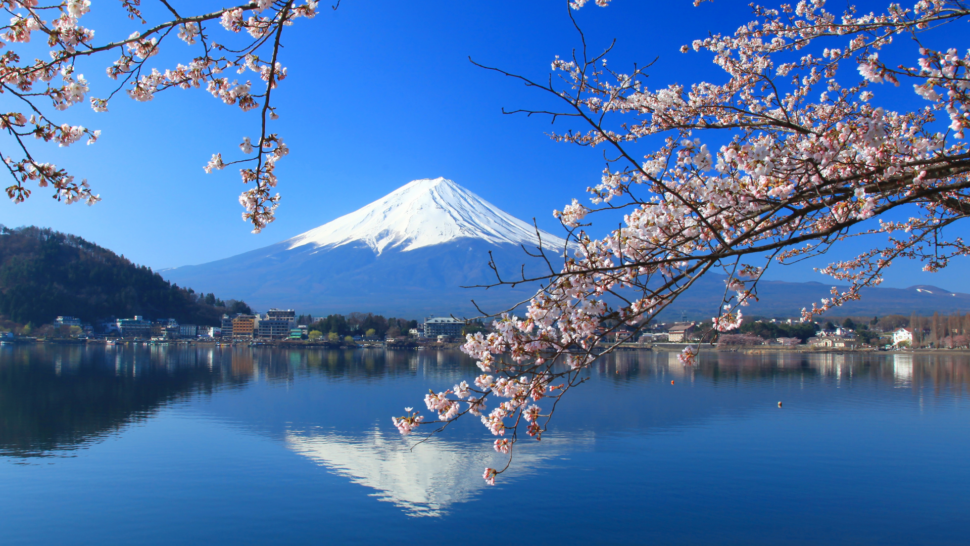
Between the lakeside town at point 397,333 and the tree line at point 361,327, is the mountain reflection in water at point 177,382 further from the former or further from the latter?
the tree line at point 361,327

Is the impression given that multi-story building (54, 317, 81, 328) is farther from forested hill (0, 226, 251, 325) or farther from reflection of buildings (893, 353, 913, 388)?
reflection of buildings (893, 353, 913, 388)

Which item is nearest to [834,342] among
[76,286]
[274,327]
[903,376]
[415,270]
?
[903,376]

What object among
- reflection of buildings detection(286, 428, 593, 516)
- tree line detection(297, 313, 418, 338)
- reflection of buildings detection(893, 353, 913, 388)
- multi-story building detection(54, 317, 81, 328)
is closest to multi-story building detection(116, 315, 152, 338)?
multi-story building detection(54, 317, 81, 328)

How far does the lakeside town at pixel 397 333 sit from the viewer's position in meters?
46.1

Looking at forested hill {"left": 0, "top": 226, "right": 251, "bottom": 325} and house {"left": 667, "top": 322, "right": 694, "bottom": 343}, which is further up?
forested hill {"left": 0, "top": 226, "right": 251, "bottom": 325}

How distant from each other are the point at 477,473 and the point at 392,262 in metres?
121

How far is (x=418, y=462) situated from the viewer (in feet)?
31.8

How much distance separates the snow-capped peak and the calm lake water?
108 m

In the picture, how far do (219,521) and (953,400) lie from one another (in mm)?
19298

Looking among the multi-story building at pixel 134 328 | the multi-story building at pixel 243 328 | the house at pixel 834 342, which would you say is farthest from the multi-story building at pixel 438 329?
the house at pixel 834 342

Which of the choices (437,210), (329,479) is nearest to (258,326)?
(329,479)

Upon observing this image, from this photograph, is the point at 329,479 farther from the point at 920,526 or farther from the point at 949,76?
the point at 949,76

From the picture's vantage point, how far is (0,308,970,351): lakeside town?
1816 inches

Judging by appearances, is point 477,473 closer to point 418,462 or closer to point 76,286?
point 418,462
